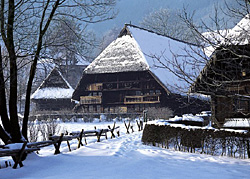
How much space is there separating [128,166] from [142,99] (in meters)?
24.7

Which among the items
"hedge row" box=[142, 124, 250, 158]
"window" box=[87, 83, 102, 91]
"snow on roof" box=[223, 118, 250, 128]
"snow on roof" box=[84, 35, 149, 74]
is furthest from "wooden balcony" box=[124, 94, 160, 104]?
"hedge row" box=[142, 124, 250, 158]

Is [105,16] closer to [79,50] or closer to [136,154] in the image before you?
[79,50]

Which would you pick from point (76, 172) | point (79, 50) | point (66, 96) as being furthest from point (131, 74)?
point (76, 172)

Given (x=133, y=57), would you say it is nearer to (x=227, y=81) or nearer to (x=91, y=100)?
(x=91, y=100)

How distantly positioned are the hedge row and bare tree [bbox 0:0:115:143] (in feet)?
18.5

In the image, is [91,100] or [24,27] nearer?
[24,27]

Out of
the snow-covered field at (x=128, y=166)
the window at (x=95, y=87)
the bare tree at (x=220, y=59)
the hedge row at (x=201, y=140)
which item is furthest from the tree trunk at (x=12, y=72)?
the window at (x=95, y=87)

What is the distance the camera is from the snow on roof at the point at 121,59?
3372 cm

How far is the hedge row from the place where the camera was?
12163 mm

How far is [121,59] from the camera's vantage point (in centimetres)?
3491

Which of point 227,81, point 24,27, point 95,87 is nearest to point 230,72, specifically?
point 227,81

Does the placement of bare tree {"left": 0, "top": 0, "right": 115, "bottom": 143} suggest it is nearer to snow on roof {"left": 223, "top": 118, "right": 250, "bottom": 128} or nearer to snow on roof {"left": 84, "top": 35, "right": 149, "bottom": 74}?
snow on roof {"left": 223, "top": 118, "right": 250, "bottom": 128}

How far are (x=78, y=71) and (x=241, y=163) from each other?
53408 millimetres

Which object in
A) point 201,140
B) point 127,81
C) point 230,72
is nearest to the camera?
point 230,72
